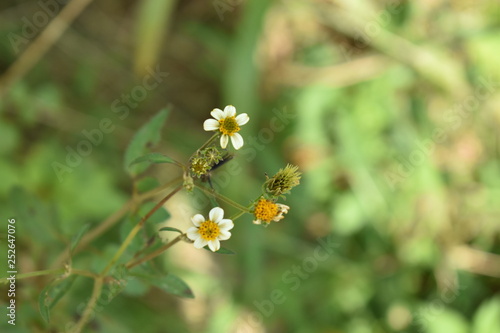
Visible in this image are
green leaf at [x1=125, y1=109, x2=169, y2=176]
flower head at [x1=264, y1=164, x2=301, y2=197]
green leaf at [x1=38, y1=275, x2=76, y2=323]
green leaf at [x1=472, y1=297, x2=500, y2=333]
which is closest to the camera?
flower head at [x1=264, y1=164, x2=301, y2=197]

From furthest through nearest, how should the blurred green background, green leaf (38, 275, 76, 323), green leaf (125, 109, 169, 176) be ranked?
1. the blurred green background
2. green leaf (125, 109, 169, 176)
3. green leaf (38, 275, 76, 323)

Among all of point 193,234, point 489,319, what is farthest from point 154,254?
point 489,319

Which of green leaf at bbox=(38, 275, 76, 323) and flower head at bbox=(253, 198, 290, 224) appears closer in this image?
flower head at bbox=(253, 198, 290, 224)

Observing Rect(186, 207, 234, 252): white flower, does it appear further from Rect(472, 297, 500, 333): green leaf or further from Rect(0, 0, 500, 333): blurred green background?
Rect(472, 297, 500, 333): green leaf

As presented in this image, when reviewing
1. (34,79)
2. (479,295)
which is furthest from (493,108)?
(34,79)

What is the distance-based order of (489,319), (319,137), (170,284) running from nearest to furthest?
(170,284)
(489,319)
(319,137)

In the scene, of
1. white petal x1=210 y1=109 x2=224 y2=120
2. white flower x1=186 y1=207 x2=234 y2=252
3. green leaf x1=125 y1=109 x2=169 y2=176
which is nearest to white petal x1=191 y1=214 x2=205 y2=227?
white flower x1=186 y1=207 x2=234 y2=252

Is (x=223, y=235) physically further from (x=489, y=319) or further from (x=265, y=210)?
(x=489, y=319)

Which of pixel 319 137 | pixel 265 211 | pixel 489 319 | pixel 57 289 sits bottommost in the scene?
pixel 57 289

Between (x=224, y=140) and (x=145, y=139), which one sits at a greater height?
(x=145, y=139)
